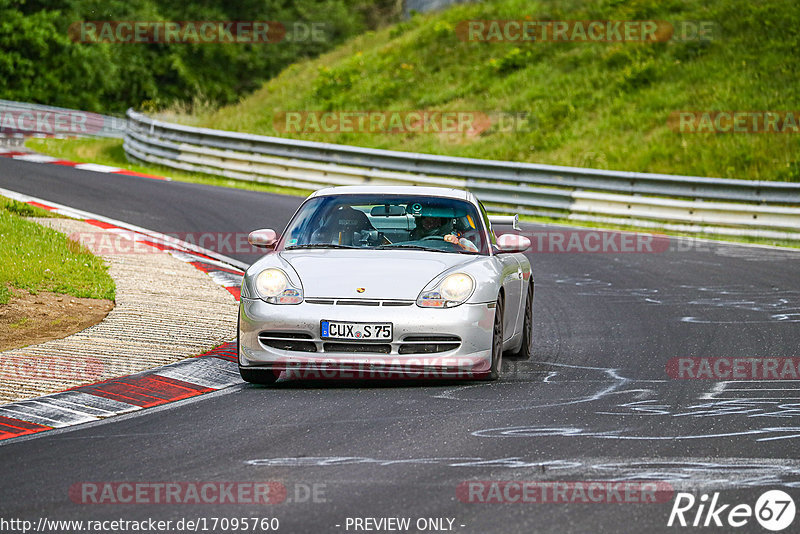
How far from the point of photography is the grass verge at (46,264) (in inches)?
454

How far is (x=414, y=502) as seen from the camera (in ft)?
17.0

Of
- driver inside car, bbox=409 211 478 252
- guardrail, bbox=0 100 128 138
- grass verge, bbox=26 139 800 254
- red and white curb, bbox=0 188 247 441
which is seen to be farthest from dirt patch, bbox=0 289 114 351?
guardrail, bbox=0 100 128 138

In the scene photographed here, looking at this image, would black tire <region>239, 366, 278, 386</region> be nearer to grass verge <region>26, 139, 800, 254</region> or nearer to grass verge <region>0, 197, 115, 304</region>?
grass verge <region>0, 197, 115, 304</region>

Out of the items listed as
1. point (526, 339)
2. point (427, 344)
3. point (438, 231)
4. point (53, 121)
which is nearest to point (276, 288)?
point (427, 344)

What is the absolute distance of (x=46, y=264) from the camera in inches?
488

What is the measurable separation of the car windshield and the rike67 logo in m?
4.02

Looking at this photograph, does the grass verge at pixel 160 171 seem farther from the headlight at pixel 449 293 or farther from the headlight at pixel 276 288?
the headlight at pixel 276 288

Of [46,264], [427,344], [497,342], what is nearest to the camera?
[427,344]

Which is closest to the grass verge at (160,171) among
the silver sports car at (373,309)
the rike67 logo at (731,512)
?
the silver sports car at (373,309)

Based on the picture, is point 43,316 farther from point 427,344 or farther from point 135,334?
point 427,344

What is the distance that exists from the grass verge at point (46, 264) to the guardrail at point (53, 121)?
2338 cm

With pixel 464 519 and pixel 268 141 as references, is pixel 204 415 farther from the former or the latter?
pixel 268 141

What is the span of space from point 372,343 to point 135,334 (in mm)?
2774

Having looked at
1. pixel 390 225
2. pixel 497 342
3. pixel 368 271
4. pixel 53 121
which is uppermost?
pixel 53 121
